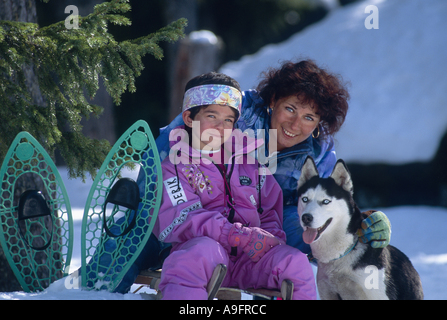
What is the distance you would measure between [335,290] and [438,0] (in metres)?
7.35

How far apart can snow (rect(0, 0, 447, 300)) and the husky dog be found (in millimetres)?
2643

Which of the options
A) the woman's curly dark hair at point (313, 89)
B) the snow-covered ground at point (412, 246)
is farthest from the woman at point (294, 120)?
the snow-covered ground at point (412, 246)

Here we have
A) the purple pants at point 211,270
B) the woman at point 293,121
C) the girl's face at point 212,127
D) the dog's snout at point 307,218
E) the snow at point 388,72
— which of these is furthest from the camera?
the snow at point 388,72

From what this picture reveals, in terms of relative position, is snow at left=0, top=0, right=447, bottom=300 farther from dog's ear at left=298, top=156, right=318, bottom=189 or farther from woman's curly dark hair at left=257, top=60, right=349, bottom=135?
dog's ear at left=298, top=156, right=318, bottom=189

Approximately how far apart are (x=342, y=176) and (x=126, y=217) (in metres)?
1.13

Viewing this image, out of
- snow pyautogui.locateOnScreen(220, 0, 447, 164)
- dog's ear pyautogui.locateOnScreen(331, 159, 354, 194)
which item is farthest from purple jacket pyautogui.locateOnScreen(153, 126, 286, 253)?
snow pyautogui.locateOnScreen(220, 0, 447, 164)

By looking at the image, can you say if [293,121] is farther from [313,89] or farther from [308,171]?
[308,171]

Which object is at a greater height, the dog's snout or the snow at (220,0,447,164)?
the snow at (220,0,447,164)

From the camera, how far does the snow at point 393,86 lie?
593 cm

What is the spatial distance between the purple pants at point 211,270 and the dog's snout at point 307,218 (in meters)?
0.15

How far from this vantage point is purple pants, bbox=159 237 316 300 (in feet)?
6.53

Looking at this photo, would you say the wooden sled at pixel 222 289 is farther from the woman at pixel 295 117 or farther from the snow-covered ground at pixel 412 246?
the woman at pixel 295 117
